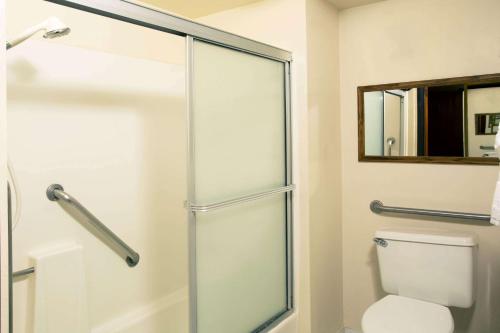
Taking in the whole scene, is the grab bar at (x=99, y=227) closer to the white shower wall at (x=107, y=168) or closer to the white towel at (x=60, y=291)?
the white shower wall at (x=107, y=168)

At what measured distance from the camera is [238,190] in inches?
71.7

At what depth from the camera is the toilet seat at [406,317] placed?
1736mm

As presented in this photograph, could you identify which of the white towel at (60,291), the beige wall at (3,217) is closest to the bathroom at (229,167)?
the white towel at (60,291)

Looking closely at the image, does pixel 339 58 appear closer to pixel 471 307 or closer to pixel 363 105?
pixel 363 105

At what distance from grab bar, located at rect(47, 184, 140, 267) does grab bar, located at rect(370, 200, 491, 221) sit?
4.86 ft

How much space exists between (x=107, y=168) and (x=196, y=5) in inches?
44.6

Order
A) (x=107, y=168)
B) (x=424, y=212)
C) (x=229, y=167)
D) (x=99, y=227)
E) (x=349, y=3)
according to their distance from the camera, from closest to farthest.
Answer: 1. (x=229, y=167)
2. (x=99, y=227)
3. (x=107, y=168)
4. (x=424, y=212)
5. (x=349, y=3)

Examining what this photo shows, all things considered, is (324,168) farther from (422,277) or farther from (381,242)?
(422,277)

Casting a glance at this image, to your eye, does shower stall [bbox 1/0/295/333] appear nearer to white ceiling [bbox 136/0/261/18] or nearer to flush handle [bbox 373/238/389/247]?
white ceiling [bbox 136/0/261/18]

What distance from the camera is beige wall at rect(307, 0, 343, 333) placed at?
2197 millimetres

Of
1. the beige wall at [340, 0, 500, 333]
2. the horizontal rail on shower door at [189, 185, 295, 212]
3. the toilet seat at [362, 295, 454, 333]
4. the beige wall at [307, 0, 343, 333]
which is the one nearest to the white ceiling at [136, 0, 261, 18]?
the beige wall at [307, 0, 343, 333]

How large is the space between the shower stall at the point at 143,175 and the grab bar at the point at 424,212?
59 cm

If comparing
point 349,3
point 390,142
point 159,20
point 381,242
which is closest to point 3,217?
point 159,20

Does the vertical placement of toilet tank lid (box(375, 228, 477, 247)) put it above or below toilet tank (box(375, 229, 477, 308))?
above
